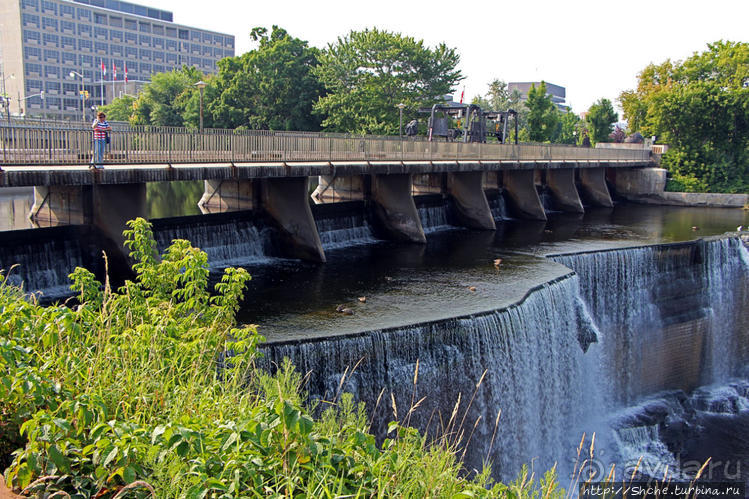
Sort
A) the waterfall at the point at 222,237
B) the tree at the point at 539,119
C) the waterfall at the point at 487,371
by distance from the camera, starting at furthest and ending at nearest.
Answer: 1. the tree at the point at 539,119
2. the waterfall at the point at 222,237
3. the waterfall at the point at 487,371

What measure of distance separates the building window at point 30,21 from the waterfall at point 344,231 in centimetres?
9827

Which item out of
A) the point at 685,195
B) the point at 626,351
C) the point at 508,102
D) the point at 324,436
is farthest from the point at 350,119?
the point at 508,102

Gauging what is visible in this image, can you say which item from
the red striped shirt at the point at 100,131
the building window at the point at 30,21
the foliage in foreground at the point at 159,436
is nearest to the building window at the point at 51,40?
the building window at the point at 30,21

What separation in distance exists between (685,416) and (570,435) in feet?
20.9

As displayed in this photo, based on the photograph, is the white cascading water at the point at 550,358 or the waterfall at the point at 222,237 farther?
the waterfall at the point at 222,237

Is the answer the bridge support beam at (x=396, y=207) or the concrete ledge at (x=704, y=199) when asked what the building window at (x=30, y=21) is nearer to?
the concrete ledge at (x=704, y=199)

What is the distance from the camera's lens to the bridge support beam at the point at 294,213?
78.2 ft

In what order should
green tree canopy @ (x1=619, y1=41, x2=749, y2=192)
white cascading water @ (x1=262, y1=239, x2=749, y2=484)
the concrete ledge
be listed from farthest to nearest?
green tree canopy @ (x1=619, y1=41, x2=749, y2=192) < the concrete ledge < white cascading water @ (x1=262, y1=239, x2=749, y2=484)

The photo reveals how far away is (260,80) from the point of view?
52.5m

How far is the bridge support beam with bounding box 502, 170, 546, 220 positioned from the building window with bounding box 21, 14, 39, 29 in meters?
94.5

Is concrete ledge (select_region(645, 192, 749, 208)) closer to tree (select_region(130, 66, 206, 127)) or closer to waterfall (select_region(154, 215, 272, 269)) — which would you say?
waterfall (select_region(154, 215, 272, 269))

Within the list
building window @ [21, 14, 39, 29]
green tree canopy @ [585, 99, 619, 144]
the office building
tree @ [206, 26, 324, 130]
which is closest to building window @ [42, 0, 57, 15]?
the office building

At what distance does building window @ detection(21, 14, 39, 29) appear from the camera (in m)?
107

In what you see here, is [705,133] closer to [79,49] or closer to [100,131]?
[100,131]
